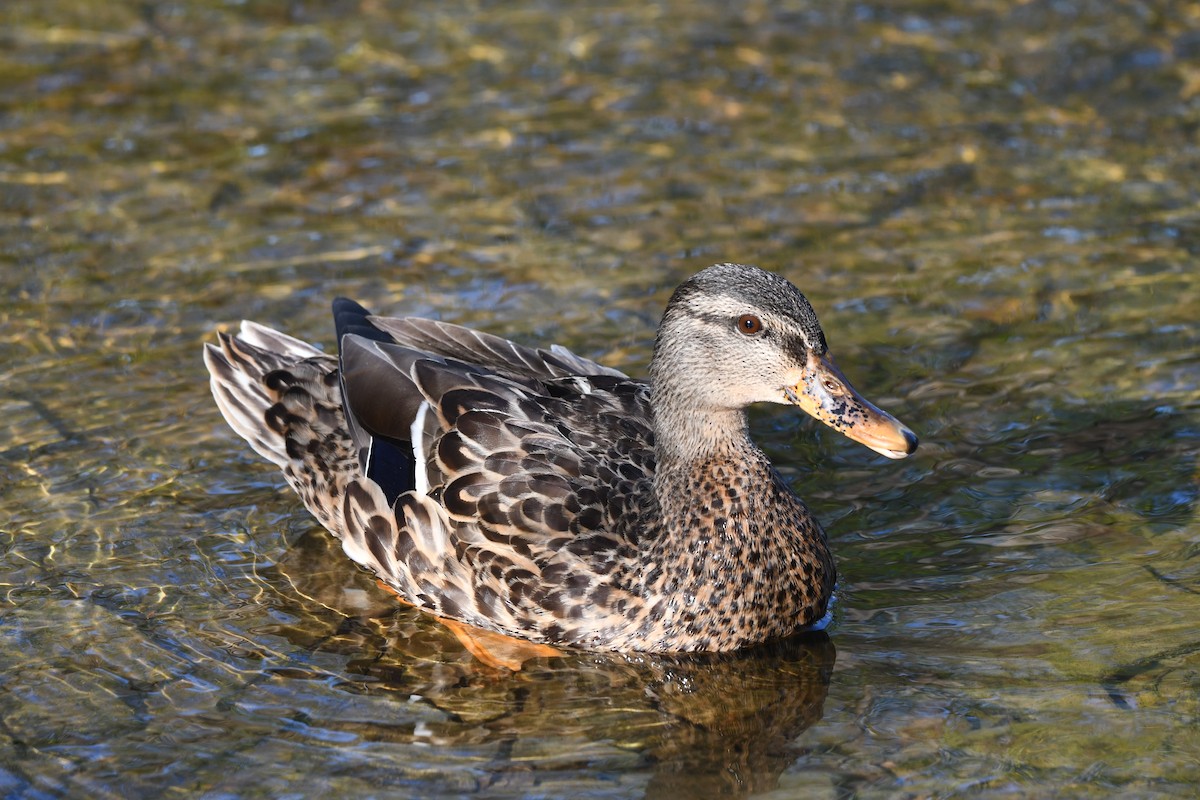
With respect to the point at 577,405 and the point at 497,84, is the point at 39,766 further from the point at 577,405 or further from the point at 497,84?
the point at 497,84

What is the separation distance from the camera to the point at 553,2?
1240 centimetres

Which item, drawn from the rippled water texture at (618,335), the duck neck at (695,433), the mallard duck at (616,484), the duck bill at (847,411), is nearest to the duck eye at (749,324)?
the mallard duck at (616,484)

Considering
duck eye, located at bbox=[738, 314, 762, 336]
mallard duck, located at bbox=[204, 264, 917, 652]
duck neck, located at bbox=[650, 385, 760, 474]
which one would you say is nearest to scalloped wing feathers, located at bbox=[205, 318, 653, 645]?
mallard duck, located at bbox=[204, 264, 917, 652]

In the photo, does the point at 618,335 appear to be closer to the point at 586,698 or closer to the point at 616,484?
the point at 616,484

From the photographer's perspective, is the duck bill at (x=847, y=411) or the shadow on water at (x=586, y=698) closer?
the shadow on water at (x=586, y=698)

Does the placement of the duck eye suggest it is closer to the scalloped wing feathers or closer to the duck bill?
the duck bill

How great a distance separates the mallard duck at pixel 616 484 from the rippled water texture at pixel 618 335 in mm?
206

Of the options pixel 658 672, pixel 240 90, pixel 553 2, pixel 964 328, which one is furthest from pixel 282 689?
pixel 553 2

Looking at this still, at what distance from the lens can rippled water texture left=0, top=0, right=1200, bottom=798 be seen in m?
5.47

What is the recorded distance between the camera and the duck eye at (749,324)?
595 centimetres

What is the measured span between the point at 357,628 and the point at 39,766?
54.8 inches

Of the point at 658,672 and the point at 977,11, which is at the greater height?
the point at 977,11

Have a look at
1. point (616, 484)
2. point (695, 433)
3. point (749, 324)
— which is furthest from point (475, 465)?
point (749, 324)

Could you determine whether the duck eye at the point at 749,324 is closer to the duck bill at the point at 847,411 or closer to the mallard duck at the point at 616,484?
the mallard duck at the point at 616,484
